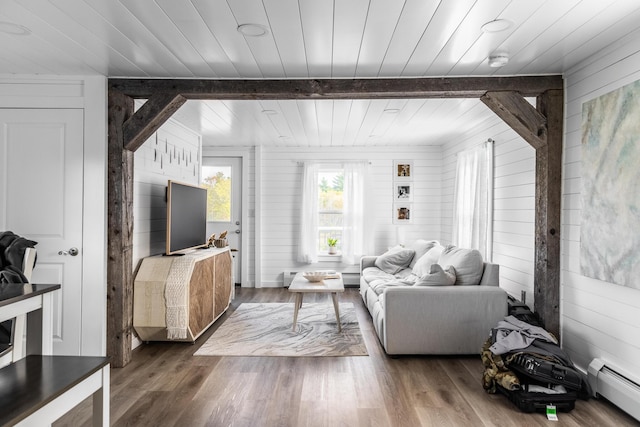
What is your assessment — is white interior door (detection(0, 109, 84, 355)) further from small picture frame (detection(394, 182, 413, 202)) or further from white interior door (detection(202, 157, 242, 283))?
small picture frame (detection(394, 182, 413, 202))

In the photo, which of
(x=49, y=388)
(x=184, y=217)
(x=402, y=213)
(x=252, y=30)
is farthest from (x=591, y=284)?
(x=402, y=213)

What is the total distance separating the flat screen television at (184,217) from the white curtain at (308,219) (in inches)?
79.7

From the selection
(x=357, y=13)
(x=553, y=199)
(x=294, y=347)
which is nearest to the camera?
(x=357, y=13)

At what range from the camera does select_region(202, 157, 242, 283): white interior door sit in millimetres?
6875

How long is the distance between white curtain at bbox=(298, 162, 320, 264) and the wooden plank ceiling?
349cm

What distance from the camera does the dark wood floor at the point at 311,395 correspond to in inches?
98.7

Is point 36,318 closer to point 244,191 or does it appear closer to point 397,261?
point 397,261

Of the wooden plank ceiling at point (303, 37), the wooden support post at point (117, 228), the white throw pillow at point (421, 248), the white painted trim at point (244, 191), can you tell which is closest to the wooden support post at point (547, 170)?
the wooden plank ceiling at point (303, 37)

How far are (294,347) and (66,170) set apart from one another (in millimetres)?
2402

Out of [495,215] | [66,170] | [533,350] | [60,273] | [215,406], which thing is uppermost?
[66,170]

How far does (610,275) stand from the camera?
2715mm

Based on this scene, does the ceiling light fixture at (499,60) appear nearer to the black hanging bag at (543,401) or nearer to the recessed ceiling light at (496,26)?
the recessed ceiling light at (496,26)

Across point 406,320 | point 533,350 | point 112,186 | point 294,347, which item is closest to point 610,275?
point 533,350

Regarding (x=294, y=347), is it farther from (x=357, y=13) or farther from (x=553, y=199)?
(x=357, y=13)
